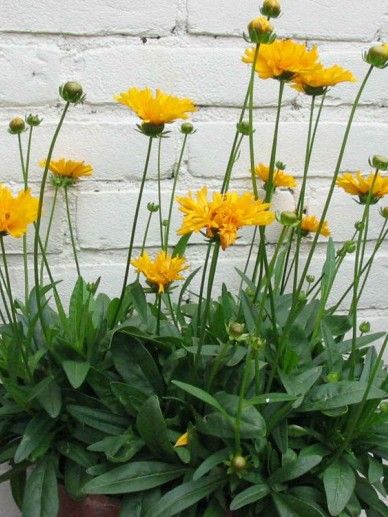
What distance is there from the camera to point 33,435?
750 mm

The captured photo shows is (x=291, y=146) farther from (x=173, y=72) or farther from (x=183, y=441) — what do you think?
(x=183, y=441)

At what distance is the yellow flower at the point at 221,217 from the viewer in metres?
0.61

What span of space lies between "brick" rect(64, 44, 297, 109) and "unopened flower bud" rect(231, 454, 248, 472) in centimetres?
46

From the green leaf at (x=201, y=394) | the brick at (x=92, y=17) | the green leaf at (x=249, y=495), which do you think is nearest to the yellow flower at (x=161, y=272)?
the green leaf at (x=201, y=394)

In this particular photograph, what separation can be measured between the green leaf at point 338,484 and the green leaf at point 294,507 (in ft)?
0.05

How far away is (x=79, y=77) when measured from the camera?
0.91 m

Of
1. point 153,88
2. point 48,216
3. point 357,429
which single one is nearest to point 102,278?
point 48,216

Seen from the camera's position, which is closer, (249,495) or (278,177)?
(249,495)

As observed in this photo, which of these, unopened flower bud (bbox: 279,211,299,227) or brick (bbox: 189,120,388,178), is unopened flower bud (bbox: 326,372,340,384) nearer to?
unopened flower bud (bbox: 279,211,299,227)

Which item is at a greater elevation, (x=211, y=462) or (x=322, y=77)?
(x=322, y=77)

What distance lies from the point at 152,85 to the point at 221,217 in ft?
1.24

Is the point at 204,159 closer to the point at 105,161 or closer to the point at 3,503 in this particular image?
the point at 105,161

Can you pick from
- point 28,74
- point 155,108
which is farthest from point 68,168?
point 155,108

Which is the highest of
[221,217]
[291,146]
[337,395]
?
[291,146]
